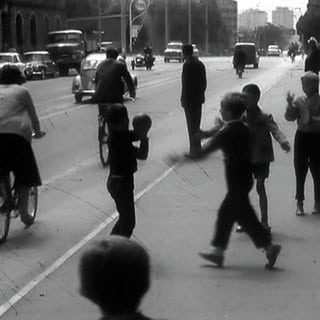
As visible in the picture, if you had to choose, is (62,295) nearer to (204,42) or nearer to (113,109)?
(113,109)

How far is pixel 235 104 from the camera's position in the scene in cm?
773

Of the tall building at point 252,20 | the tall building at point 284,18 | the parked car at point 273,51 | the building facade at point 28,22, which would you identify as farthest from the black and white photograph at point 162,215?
the parked car at point 273,51

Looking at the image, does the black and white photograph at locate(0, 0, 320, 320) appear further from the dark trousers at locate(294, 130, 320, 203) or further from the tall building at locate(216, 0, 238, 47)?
the tall building at locate(216, 0, 238, 47)

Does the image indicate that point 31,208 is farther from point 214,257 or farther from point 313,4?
point 313,4

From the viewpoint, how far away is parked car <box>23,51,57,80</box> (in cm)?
5416

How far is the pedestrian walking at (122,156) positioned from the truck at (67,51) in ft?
176

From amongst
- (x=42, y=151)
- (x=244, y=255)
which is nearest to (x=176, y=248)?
(x=244, y=255)

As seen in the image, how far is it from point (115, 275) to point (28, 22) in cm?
7659

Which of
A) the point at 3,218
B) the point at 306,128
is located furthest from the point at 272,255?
the point at 3,218

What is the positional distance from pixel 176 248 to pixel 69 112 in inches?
741

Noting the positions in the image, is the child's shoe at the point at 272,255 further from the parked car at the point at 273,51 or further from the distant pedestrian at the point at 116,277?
the parked car at the point at 273,51

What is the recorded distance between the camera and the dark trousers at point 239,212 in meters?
7.88

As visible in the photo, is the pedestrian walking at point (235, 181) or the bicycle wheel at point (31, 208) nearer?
the pedestrian walking at point (235, 181)

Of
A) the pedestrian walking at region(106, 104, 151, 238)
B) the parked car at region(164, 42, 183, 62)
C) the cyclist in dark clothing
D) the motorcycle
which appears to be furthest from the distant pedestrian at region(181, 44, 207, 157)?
the parked car at region(164, 42, 183, 62)
